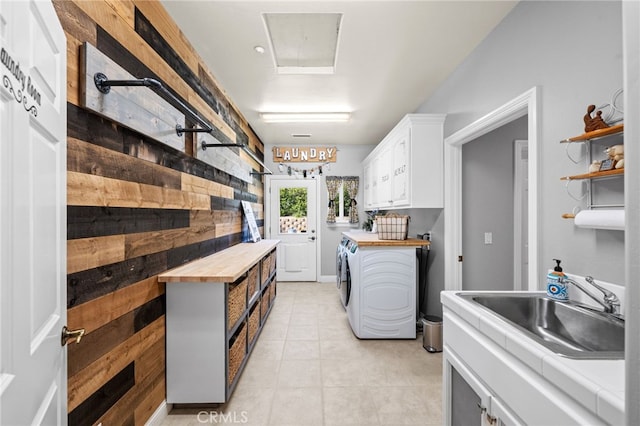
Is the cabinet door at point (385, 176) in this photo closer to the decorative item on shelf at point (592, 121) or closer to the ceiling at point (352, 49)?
the ceiling at point (352, 49)

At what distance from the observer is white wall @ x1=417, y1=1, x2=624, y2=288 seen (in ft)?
4.17

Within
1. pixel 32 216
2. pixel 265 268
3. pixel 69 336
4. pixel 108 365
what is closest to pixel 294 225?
pixel 265 268

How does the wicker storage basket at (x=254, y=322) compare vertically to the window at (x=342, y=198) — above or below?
below

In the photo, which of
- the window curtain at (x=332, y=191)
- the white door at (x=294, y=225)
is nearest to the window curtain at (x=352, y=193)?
the window curtain at (x=332, y=191)

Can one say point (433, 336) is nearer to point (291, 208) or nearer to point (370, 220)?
point (370, 220)

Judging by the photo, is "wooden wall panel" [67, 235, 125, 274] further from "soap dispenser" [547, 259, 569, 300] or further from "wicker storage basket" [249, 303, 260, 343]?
"soap dispenser" [547, 259, 569, 300]

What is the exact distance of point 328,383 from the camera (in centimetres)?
221

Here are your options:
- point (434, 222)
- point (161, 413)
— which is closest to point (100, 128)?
point (161, 413)

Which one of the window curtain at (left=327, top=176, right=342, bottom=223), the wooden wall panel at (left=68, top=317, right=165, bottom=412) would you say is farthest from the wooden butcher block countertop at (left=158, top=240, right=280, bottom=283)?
the window curtain at (left=327, top=176, right=342, bottom=223)

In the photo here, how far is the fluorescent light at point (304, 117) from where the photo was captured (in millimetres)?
3766

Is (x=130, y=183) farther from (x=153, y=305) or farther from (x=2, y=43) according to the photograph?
(x=2, y=43)

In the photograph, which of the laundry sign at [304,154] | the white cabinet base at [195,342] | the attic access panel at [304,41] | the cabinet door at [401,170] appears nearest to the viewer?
the white cabinet base at [195,342]

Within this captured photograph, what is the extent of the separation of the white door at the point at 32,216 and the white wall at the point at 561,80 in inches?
82.0

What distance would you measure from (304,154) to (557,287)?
15.0ft
